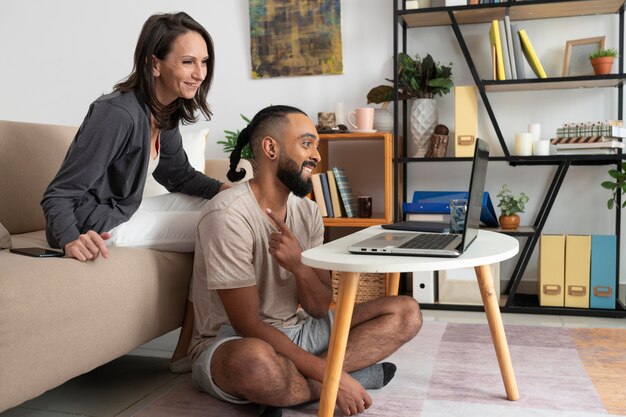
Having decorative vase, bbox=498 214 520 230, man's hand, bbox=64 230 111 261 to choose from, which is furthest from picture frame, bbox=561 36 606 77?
man's hand, bbox=64 230 111 261

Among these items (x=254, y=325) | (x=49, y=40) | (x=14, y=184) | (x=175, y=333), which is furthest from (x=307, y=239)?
(x=49, y=40)

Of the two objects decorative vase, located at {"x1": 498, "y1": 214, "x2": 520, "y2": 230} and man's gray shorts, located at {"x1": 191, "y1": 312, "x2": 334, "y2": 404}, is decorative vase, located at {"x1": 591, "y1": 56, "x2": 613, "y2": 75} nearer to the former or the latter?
decorative vase, located at {"x1": 498, "y1": 214, "x2": 520, "y2": 230}

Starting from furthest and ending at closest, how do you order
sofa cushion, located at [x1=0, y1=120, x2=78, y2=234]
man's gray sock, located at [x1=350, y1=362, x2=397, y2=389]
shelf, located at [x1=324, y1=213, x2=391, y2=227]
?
shelf, located at [x1=324, y1=213, x2=391, y2=227]
sofa cushion, located at [x1=0, y1=120, x2=78, y2=234]
man's gray sock, located at [x1=350, y1=362, x2=397, y2=389]

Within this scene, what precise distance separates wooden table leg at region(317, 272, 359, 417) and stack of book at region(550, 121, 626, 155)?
6.06 feet

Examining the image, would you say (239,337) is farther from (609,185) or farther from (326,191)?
(609,185)

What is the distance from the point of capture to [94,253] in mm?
1682

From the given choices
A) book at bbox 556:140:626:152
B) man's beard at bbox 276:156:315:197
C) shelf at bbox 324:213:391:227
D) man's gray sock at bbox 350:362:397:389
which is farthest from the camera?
shelf at bbox 324:213:391:227

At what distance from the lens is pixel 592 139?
287cm

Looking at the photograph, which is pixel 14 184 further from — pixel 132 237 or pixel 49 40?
pixel 49 40

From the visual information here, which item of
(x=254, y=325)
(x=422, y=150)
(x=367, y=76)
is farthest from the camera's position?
(x=367, y=76)

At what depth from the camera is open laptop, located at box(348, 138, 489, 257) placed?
1.44m

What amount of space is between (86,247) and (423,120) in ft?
6.30

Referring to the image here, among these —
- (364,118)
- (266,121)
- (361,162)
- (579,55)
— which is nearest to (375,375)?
(266,121)

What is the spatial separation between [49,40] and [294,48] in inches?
61.8
